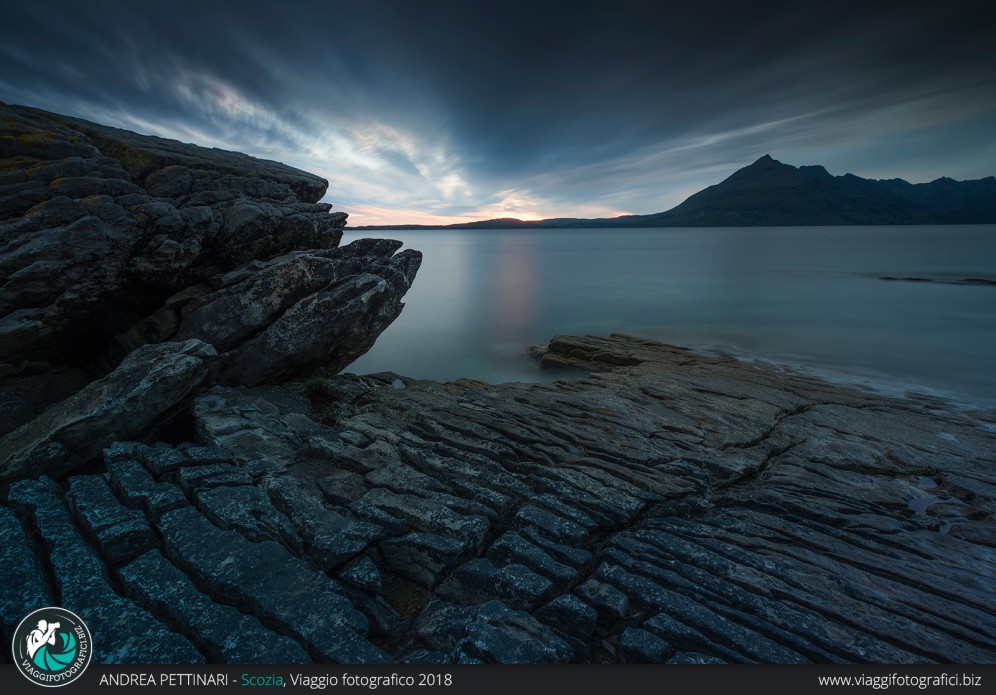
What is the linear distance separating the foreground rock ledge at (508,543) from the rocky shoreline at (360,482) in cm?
5

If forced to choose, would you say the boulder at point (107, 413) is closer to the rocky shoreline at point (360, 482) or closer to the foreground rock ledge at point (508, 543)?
the rocky shoreline at point (360, 482)

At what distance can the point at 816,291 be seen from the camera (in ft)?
177

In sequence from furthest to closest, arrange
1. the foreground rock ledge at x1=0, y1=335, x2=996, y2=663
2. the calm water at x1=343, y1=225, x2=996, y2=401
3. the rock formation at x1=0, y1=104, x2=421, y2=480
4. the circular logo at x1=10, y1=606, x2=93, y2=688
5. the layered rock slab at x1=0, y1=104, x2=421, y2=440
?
the calm water at x1=343, y1=225, x2=996, y2=401
the layered rock slab at x1=0, y1=104, x2=421, y2=440
the rock formation at x1=0, y1=104, x2=421, y2=480
the foreground rock ledge at x1=0, y1=335, x2=996, y2=663
the circular logo at x1=10, y1=606, x2=93, y2=688

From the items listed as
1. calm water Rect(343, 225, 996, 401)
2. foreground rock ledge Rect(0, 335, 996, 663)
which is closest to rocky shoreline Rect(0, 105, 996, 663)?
foreground rock ledge Rect(0, 335, 996, 663)

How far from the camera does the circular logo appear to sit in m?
A: 5.21

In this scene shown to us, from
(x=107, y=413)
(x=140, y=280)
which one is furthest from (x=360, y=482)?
(x=140, y=280)

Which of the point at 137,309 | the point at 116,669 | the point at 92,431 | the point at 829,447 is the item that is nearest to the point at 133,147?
the point at 137,309

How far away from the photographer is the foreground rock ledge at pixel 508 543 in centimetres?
573

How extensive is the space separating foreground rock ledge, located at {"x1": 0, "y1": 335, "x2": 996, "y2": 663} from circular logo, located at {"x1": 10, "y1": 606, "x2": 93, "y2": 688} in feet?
0.99

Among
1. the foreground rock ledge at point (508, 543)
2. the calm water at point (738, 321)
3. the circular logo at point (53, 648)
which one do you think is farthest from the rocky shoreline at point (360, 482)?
the calm water at point (738, 321)

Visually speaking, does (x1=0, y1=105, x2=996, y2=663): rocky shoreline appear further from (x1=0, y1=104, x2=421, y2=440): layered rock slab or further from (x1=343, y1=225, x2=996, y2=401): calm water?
(x1=343, y1=225, x2=996, y2=401): calm water

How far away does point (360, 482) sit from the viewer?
9.14 meters

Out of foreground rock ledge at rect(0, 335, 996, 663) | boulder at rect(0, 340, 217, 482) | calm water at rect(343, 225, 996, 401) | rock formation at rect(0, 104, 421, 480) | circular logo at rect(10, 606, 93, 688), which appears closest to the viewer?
circular logo at rect(10, 606, 93, 688)

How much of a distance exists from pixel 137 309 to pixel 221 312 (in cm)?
318
